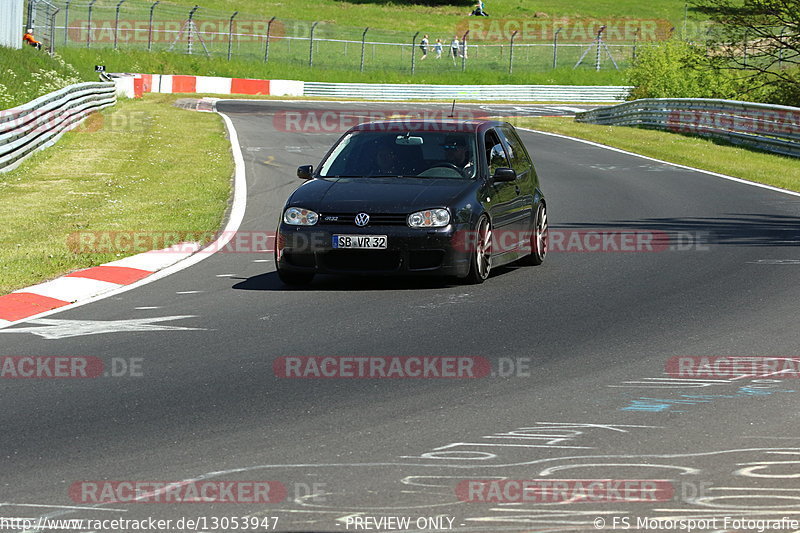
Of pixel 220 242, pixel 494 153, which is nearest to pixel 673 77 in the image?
pixel 220 242

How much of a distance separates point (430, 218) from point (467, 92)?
49.8m

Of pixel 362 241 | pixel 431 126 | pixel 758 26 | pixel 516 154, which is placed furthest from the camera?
pixel 758 26

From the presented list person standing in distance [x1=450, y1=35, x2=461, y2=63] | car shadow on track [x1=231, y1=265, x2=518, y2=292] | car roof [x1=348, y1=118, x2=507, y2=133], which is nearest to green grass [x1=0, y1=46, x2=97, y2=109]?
car roof [x1=348, y1=118, x2=507, y2=133]

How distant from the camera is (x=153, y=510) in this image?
5070 millimetres

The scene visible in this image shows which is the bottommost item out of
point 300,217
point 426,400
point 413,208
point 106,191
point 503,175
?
point 106,191

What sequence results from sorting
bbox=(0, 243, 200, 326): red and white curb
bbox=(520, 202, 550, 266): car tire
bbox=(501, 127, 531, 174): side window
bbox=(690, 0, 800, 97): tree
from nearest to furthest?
1. bbox=(0, 243, 200, 326): red and white curb
2. bbox=(520, 202, 550, 266): car tire
3. bbox=(501, 127, 531, 174): side window
4. bbox=(690, 0, 800, 97): tree

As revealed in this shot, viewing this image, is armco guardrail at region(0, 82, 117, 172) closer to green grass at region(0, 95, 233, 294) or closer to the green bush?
green grass at region(0, 95, 233, 294)

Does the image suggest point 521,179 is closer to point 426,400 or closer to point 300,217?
point 300,217

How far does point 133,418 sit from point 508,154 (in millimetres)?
7199

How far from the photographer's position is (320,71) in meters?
64.4

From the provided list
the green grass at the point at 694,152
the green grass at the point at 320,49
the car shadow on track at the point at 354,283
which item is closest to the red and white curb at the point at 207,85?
the green grass at the point at 320,49

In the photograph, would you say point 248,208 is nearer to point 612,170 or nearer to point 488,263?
point 488,263

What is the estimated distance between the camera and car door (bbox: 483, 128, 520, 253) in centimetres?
1204

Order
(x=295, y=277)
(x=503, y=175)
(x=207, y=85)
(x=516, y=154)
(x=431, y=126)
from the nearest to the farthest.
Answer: (x=295, y=277) → (x=503, y=175) → (x=431, y=126) → (x=516, y=154) → (x=207, y=85)
